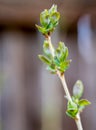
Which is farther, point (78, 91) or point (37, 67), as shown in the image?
point (37, 67)

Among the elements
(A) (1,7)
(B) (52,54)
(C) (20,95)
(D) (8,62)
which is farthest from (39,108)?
(B) (52,54)

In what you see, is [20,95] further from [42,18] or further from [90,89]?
[42,18]

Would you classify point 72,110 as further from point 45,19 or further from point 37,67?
point 37,67

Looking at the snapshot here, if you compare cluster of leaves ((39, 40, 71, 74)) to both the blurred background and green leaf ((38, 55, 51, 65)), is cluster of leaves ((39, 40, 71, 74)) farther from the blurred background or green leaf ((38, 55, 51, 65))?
the blurred background

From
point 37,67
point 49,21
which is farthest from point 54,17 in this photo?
point 37,67

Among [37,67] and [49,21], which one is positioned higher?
[37,67]

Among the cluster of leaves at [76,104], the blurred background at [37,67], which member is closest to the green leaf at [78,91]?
the cluster of leaves at [76,104]
